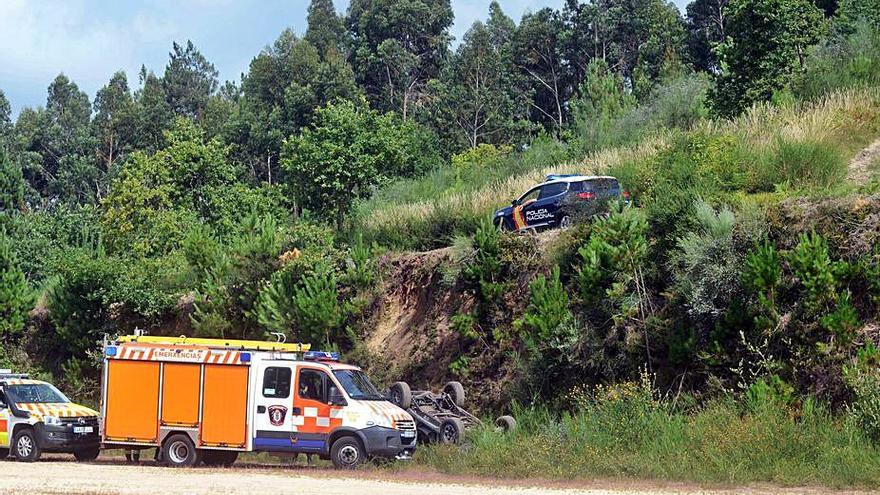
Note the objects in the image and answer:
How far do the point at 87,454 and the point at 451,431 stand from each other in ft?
27.4

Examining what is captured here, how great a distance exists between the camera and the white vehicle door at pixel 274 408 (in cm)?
2164

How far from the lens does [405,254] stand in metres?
32.5

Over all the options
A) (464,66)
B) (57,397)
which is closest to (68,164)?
(464,66)

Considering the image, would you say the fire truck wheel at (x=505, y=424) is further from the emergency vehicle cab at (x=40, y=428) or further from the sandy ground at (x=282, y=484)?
the emergency vehicle cab at (x=40, y=428)

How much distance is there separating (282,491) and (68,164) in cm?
7942

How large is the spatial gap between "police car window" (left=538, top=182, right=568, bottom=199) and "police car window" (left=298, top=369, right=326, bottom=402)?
1048 centimetres

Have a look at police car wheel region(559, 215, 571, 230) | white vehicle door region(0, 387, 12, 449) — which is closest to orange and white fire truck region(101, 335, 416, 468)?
white vehicle door region(0, 387, 12, 449)

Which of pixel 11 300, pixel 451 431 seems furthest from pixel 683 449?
pixel 11 300

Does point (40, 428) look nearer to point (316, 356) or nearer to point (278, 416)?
point (278, 416)

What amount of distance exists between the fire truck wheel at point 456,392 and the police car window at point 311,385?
3995mm

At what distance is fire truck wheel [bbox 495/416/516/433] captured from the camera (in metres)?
23.1

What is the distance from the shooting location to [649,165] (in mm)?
30234

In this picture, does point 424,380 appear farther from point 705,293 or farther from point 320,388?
point 705,293

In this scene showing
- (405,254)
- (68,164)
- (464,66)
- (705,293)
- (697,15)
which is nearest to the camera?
(705,293)
